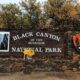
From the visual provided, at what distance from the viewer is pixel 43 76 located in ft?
47.7

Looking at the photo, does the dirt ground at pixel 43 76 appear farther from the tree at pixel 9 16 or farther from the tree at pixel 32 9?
the tree at pixel 32 9

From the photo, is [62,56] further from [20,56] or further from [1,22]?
[1,22]

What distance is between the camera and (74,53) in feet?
53.0

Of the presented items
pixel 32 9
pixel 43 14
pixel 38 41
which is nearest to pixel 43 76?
pixel 38 41

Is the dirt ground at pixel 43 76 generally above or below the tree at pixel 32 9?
below

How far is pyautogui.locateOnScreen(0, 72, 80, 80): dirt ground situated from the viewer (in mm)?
14125

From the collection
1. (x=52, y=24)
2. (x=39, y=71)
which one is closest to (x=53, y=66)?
(x=39, y=71)

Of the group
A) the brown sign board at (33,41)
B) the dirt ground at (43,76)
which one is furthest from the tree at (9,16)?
the dirt ground at (43,76)

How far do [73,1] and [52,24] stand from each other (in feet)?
13.2

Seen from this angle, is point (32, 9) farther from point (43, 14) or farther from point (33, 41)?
point (33, 41)

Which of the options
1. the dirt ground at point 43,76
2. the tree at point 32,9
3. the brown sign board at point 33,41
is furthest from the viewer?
the tree at point 32,9

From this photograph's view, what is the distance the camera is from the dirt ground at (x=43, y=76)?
556 inches

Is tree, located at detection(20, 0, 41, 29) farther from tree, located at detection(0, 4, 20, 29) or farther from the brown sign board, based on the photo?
the brown sign board

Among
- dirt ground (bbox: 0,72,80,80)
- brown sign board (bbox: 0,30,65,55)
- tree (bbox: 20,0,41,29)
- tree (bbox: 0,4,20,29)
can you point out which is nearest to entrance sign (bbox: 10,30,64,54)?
brown sign board (bbox: 0,30,65,55)
